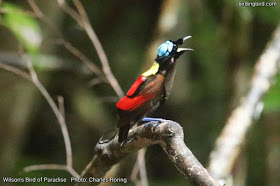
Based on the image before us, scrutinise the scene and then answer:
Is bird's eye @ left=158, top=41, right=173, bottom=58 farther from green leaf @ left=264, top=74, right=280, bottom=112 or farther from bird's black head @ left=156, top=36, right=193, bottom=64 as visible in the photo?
green leaf @ left=264, top=74, right=280, bottom=112

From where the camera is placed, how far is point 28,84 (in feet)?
6.00

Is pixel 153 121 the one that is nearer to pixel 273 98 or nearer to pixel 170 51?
pixel 170 51

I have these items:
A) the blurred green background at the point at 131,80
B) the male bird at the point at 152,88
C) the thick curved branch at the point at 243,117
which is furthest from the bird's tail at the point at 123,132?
the thick curved branch at the point at 243,117

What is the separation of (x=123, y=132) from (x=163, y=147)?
0.09m

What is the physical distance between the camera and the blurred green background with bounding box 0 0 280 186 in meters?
1.60

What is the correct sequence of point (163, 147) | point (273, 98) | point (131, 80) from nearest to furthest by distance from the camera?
1. point (163, 147)
2. point (131, 80)
3. point (273, 98)

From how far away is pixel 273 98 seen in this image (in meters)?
2.01

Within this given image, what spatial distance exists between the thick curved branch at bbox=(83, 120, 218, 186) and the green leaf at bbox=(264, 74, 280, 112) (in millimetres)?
1144

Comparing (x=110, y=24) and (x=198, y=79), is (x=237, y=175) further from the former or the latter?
(x=110, y=24)

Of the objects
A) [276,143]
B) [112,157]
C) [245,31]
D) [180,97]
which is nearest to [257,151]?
[276,143]

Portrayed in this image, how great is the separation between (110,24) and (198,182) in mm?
1997

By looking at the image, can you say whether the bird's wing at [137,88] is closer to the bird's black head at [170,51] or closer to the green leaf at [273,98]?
the bird's black head at [170,51]

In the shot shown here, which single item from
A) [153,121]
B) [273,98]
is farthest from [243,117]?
[153,121]

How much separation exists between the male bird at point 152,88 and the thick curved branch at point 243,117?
71 cm
